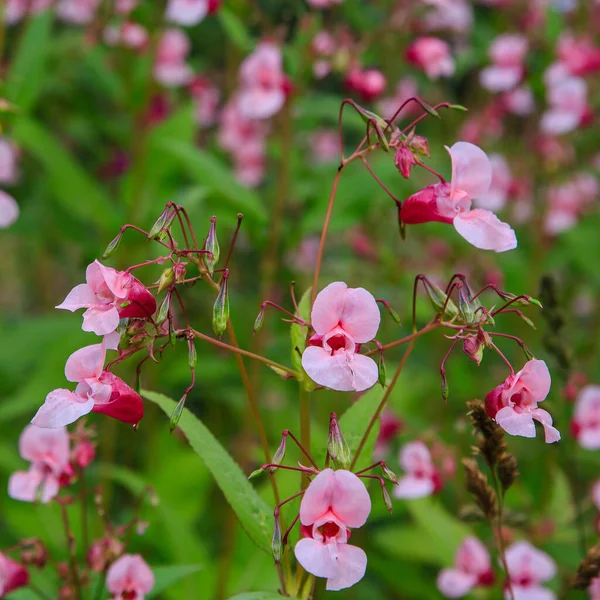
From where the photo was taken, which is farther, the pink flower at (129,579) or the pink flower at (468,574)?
the pink flower at (468,574)

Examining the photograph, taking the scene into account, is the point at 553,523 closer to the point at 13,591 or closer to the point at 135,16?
the point at 13,591

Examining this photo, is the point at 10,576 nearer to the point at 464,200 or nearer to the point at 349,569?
the point at 349,569

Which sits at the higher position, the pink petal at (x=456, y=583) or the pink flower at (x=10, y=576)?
the pink flower at (x=10, y=576)

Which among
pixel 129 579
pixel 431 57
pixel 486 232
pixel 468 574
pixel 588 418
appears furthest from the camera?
pixel 431 57

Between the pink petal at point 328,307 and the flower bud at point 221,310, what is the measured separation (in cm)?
10

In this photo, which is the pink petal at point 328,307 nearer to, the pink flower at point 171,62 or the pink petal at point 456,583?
the pink petal at point 456,583

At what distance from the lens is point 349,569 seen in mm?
794

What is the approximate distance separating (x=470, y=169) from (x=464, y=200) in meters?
0.04

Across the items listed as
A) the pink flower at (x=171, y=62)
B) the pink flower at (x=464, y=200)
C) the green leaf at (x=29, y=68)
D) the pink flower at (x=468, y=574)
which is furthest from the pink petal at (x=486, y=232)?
the pink flower at (x=171, y=62)

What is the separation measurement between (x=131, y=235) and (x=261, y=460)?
0.68m

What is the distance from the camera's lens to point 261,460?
6.83 feet

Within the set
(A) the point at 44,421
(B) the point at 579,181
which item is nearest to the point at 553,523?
(A) the point at 44,421

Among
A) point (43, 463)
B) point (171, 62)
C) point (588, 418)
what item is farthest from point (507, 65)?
point (43, 463)

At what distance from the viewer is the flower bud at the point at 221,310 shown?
86 centimetres
